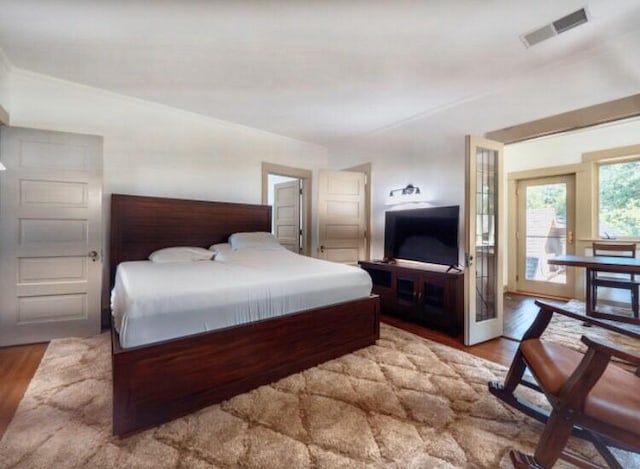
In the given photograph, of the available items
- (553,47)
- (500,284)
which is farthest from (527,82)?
(500,284)

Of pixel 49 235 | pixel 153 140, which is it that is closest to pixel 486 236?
pixel 153 140

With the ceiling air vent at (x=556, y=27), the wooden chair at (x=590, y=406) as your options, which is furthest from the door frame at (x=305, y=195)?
the wooden chair at (x=590, y=406)

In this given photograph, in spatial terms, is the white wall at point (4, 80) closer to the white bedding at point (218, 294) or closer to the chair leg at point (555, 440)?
the white bedding at point (218, 294)

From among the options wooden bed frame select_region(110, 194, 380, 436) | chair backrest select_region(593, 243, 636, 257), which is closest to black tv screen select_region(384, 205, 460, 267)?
wooden bed frame select_region(110, 194, 380, 436)

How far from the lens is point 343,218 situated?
180 inches

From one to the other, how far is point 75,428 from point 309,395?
4.38 feet

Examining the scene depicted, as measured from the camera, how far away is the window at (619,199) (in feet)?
13.5

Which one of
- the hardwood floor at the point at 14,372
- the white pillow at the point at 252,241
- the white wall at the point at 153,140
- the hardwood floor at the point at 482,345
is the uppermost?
the white wall at the point at 153,140

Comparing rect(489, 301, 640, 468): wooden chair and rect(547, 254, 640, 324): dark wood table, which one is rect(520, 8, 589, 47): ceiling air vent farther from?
rect(547, 254, 640, 324): dark wood table

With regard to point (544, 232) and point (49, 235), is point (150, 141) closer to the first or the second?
point (49, 235)

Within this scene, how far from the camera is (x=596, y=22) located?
6.79ft

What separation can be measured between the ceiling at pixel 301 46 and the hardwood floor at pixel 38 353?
2644 mm

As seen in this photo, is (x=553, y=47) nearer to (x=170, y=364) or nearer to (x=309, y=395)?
(x=309, y=395)

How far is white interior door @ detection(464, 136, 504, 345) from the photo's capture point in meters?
2.93
